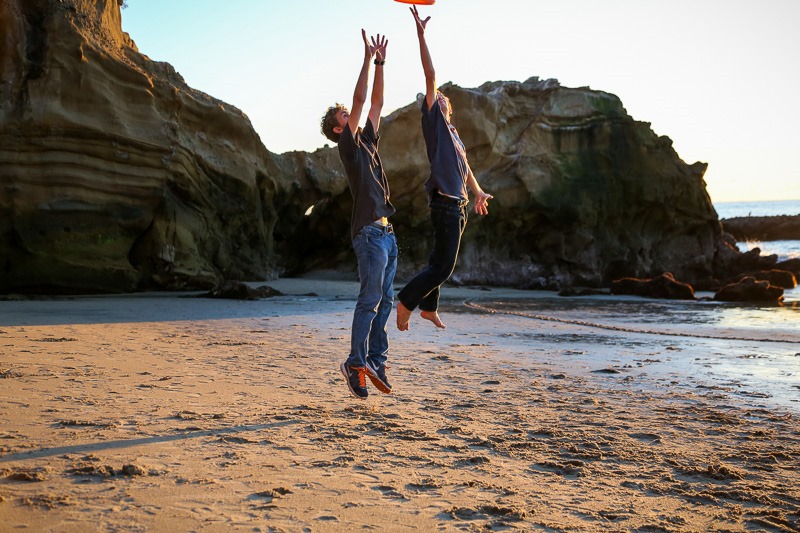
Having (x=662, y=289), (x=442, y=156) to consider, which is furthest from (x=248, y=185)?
(x=442, y=156)

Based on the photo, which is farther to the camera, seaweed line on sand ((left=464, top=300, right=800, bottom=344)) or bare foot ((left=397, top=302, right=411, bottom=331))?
seaweed line on sand ((left=464, top=300, right=800, bottom=344))

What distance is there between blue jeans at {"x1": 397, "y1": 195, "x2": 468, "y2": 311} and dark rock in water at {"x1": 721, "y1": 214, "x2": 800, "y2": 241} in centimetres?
6653

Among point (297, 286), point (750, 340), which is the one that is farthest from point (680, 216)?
point (750, 340)

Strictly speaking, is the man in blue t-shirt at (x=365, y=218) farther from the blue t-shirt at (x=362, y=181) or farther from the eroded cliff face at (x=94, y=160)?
the eroded cliff face at (x=94, y=160)

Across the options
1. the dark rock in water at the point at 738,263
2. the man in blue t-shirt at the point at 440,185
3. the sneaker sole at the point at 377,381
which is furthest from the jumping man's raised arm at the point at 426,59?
the dark rock in water at the point at 738,263

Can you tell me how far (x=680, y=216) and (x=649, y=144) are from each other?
8.43 ft

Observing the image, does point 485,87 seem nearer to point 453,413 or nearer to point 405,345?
point 405,345

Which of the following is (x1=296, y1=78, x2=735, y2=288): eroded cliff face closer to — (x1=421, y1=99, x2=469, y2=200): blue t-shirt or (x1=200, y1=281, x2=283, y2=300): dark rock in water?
(x1=200, y1=281, x2=283, y2=300): dark rock in water

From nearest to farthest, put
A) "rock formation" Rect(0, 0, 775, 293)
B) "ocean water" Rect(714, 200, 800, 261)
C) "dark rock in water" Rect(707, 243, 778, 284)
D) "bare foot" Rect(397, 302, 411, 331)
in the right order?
1. "bare foot" Rect(397, 302, 411, 331)
2. "rock formation" Rect(0, 0, 775, 293)
3. "dark rock in water" Rect(707, 243, 778, 284)
4. "ocean water" Rect(714, 200, 800, 261)

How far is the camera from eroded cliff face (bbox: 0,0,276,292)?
1445 centimetres

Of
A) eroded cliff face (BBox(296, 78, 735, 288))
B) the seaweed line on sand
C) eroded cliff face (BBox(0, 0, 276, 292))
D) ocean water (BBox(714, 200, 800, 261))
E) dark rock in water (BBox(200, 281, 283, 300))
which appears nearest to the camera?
the seaweed line on sand

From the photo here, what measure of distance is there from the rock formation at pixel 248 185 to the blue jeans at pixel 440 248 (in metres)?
10.3

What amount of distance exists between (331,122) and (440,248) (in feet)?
3.83

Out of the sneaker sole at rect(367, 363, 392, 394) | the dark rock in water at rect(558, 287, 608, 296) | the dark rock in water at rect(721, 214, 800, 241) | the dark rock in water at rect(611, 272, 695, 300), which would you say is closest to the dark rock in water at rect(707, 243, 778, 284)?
the dark rock in water at rect(611, 272, 695, 300)
